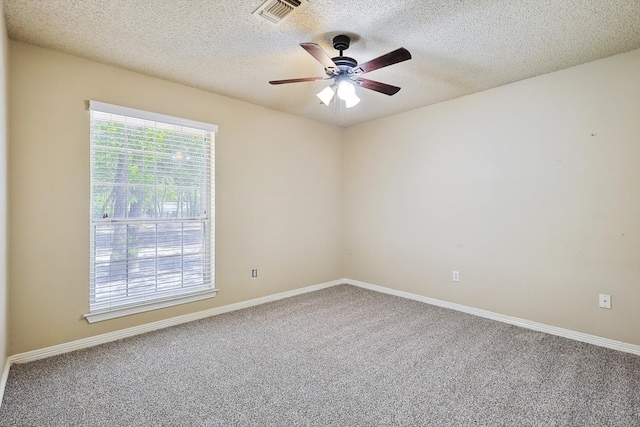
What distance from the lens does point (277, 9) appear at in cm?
211

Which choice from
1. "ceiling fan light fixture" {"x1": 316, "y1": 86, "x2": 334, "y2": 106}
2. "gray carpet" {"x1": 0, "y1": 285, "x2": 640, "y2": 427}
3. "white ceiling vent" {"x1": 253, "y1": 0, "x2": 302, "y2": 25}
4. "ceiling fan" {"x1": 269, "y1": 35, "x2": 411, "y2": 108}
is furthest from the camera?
"ceiling fan light fixture" {"x1": 316, "y1": 86, "x2": 334, "y2": 106}

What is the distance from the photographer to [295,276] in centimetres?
452

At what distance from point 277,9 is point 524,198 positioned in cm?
290

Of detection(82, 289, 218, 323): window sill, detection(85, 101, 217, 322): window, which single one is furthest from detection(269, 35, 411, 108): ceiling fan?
detection(82, 289, 218, 323): window sill

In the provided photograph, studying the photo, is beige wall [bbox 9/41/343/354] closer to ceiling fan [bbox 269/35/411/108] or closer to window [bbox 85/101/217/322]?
window [bbox 85/101/217/322]

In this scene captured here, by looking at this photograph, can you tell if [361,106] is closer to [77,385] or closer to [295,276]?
[295,276]

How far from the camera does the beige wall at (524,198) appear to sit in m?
2.76

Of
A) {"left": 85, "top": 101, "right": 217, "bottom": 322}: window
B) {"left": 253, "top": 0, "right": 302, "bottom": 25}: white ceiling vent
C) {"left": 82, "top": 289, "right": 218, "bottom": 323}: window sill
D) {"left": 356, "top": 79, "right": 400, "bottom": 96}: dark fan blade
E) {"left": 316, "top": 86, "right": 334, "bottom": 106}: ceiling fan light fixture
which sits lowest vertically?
{"left": 82, "top": 289, "right": 218, "bottom": 323}: window sill

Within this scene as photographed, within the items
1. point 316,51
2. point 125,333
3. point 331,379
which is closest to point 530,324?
point 331,379

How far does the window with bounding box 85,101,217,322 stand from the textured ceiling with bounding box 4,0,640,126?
1.87 feet

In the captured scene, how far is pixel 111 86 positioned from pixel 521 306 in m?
4.55

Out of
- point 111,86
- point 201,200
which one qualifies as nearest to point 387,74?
point 201,200

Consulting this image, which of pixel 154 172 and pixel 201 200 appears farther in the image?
pixel 201 200

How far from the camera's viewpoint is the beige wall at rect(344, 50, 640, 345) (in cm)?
276
